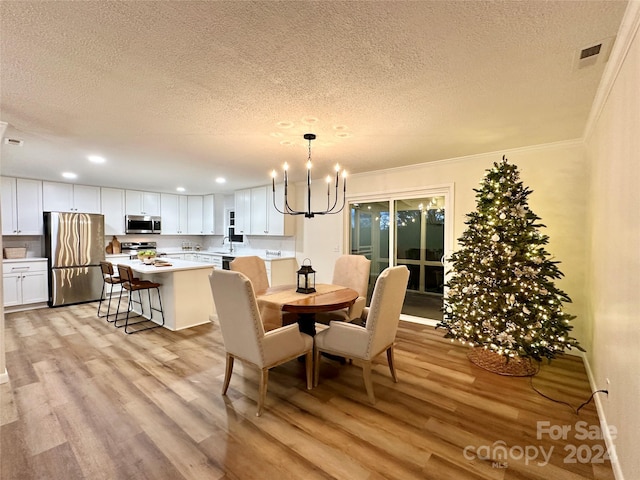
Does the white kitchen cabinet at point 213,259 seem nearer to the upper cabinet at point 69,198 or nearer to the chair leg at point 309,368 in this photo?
the upper cabinet at point 69,198

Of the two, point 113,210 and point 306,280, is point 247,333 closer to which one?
point 306,280

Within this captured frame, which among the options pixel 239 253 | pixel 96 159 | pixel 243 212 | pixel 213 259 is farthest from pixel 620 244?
pixel 213 259

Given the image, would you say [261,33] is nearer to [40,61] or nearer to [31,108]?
[40,61]

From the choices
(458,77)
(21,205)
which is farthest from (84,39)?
(21,205)

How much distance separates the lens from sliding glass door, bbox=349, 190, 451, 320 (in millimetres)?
4328

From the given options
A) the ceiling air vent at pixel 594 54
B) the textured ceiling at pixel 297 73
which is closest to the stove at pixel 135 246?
the textured ceiling at pixel 297 73

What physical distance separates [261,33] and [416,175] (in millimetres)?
3403

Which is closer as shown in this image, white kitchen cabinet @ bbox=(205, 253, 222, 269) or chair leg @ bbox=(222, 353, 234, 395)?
chair leg @ bbox=(222, 353, 234, 395)

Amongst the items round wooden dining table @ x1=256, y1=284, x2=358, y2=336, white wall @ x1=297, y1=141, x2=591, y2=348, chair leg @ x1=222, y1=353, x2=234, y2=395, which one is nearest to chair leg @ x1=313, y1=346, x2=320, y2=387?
round wooden dining table @ x1=256, y1=284, x2=358, y2=336

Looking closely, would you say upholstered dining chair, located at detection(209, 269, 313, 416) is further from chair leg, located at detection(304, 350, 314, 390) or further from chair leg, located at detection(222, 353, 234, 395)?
chair leg, located at detection(304, 350, 314, 390)

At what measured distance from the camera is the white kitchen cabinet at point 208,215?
7.48 m

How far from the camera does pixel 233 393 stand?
2.52 m

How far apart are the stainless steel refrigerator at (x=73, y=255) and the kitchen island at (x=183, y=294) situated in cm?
219

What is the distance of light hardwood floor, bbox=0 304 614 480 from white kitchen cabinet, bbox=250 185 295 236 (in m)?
3.03
